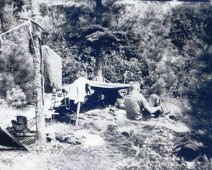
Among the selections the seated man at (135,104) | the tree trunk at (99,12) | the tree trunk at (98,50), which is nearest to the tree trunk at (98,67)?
the tree trunk at (98,50)

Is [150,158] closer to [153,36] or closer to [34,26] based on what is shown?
[34,26]

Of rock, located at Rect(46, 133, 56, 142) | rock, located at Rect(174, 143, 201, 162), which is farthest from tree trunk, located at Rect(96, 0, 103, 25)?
rock, located at Rect(174, 143, 201, 162)

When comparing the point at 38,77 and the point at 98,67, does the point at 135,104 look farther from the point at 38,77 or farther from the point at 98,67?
the point at 98,67

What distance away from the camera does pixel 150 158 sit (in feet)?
22.3

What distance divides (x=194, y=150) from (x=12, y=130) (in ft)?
16.0

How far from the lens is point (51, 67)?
6867 millimetres

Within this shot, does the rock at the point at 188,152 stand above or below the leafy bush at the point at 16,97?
below

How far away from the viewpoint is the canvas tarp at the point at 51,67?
22.4 feet

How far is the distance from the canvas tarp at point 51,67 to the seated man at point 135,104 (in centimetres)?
226

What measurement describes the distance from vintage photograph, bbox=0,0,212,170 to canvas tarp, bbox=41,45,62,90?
0.03 m

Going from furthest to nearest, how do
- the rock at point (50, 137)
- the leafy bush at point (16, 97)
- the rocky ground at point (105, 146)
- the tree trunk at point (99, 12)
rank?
1. the tree trunk at point (99, 12)
2. the leafy bush at point (16, 97)
3. the rock at point (50, 137)
4. the rocky ground at point (105, 146)

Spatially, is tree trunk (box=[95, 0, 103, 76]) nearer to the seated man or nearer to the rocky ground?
the rocky ground

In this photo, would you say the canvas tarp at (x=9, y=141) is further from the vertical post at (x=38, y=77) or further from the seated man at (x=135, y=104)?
the seated man at (x=135, y=104)

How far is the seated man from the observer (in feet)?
26.9
